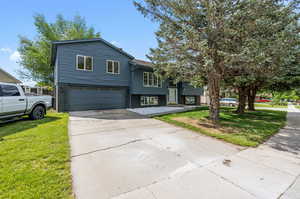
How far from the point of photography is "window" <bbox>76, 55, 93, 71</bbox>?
10825 millimetres

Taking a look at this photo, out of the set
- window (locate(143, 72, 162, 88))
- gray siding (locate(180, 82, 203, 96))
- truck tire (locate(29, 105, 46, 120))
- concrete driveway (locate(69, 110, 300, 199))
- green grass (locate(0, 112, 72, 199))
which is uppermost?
window (locate(143, 72, 162, 88))

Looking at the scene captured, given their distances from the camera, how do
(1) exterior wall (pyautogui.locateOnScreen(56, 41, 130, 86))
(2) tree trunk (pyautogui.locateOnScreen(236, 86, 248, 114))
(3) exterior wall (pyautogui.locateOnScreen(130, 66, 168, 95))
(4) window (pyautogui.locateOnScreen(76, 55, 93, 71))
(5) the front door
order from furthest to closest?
(5) the front door
(3) exterior wall (pyautogui.locateOnScreen(130, 66, 168, 95))
(2) tree trunk (pyautogui.locateOnScreen(236, 86, 248, 114))
(4) window (pyautogui.locateOnScreen(76, 55, 93, 71))
(1) exterior wall (pyautogui.locateOnScreen(56, 41, 130, 86))

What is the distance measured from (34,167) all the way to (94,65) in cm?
1006

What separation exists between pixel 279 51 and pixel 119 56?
11.2m

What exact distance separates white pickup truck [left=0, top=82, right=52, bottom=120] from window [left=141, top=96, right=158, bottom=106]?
27.5 feet

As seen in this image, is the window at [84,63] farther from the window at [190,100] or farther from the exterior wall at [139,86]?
the window at [190,100]

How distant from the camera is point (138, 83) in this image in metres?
13.1

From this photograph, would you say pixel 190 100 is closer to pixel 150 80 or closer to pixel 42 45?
pixel 150 80

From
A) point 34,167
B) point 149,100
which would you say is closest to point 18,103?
point 34,167

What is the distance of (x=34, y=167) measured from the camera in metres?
2.66

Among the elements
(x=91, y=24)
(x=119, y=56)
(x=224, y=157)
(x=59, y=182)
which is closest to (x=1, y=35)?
(x=91, y=24)

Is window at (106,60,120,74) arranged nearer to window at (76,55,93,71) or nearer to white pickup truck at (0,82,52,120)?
window at (76,55,93,71)

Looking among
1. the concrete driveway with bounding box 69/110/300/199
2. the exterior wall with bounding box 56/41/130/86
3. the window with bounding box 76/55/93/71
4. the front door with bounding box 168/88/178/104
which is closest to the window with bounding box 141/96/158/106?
the front door with bounding box 168/88/178/104

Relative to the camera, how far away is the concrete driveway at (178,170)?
208 cm
